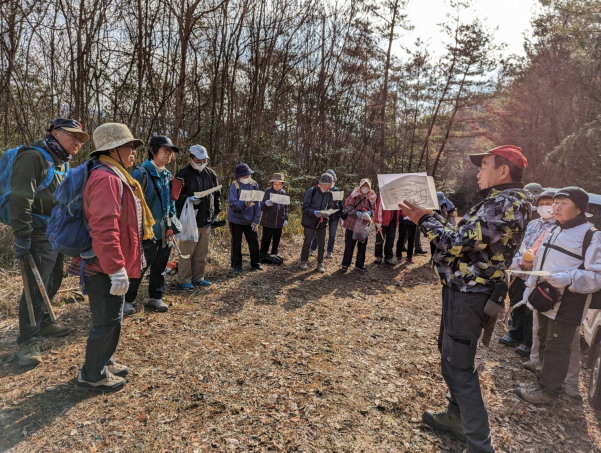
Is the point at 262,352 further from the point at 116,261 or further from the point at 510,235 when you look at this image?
the point at 510,235

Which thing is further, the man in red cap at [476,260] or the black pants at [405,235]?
the black pants at [405,235]

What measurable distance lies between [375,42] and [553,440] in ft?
62.8

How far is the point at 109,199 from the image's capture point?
106 inches

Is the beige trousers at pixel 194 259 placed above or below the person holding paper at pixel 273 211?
below

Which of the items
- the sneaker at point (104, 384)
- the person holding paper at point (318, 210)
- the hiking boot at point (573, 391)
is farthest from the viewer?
the person holding paper at point (318, 210)

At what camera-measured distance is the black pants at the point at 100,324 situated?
2834 millimetres

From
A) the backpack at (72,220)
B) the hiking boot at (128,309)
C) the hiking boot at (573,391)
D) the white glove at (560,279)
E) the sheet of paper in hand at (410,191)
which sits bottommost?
the hiking boot at (573,391)

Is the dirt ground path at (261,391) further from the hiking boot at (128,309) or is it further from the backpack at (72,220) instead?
the backpack at (72,220)

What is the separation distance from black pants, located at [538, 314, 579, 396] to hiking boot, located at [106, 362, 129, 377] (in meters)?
4.03

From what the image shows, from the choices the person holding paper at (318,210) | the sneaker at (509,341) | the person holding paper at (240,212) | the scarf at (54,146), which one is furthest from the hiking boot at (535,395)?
the scarf at (54,146)

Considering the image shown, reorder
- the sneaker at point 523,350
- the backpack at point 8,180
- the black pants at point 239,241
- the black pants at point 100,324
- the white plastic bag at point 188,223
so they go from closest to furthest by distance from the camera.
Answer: the black pants at point 100,324 → the backpack at point 8,180 → the sneaker at point 523,350 → the white plastic bag at point 188,223 → the black pants at point 239,241

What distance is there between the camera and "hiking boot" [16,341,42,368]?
333 centimetres

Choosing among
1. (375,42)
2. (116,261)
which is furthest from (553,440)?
(375,42)

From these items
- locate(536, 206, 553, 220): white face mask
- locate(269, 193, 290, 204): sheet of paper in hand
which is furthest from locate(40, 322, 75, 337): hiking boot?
locate(536, 206, 553, 220): white face mask
